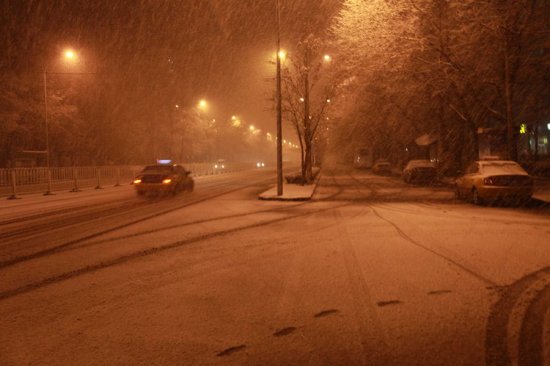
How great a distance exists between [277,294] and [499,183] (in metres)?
12.6

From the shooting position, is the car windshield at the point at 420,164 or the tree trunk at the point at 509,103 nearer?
the tree trunk at the point at 509,103

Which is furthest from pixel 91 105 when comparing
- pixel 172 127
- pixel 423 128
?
pixel 423 128

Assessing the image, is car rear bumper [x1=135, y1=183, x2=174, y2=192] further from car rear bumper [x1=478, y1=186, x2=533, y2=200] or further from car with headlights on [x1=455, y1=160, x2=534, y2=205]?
car rear bumper [x1=478, y1=186, x2=533, y2=200]

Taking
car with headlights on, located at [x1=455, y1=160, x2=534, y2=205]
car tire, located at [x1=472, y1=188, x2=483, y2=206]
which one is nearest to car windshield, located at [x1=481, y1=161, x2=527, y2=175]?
car with headlights on, located at [x1=455, y1=160, x2=534, y2=205]

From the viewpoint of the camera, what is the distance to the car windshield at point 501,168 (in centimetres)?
1617

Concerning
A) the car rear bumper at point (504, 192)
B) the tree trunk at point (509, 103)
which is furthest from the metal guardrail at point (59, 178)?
the tree trunk at point (509, 103)

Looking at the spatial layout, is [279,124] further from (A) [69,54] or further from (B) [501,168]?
(A) [69,54]

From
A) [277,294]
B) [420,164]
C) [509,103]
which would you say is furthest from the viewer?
[420,164]

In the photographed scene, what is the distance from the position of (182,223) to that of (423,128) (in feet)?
119

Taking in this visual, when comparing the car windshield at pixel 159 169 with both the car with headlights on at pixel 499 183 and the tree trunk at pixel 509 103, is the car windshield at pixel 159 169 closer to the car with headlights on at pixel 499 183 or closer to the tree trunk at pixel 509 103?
the car with headlights on at pixel 499 183

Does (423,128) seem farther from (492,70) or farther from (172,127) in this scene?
(172,127)

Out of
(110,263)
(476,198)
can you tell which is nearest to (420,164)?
(476,198)

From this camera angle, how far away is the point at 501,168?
1647 centimetres

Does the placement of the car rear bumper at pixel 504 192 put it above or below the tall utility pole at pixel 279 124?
below
